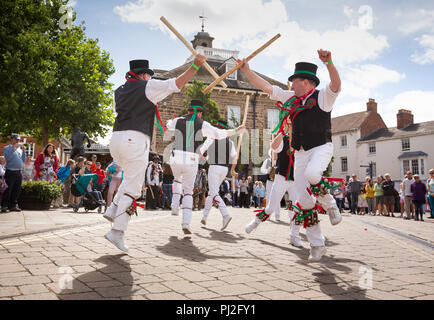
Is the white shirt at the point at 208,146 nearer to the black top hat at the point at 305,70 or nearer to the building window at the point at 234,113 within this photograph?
the black top hat at the point at 305,70

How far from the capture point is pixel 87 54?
21.9 metres

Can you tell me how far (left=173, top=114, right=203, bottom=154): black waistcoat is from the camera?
20.7 feet

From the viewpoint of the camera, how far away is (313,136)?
398 centimetres

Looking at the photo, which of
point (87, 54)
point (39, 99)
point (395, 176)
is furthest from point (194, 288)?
point (395, 176)

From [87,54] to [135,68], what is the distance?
19494mm

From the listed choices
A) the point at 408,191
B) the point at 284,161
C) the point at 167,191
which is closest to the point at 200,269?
the point at 284,161

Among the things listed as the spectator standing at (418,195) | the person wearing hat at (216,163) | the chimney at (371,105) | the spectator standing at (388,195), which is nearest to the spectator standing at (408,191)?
the spectator standing at (418,195)

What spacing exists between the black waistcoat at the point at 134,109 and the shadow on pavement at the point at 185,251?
145 cm

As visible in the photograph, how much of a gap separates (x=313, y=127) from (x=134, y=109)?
206 cm

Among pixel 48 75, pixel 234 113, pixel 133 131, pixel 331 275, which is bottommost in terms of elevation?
pixel 331 275

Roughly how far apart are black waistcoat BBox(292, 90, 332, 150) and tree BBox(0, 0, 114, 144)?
15465mm

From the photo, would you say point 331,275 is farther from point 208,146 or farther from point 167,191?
point 167,191

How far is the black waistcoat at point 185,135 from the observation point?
248 inches
